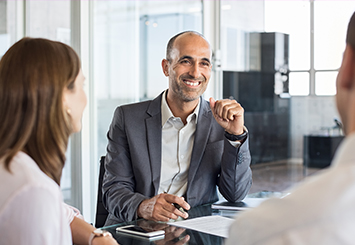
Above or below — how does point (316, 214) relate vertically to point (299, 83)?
below

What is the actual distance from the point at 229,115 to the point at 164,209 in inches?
24.7

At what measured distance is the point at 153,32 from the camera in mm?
4133

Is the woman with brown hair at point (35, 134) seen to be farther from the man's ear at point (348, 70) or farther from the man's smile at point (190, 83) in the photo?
the man's smile at point (190, 83)

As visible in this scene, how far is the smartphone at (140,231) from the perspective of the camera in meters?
1.54

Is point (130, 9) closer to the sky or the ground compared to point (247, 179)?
closer to the sky

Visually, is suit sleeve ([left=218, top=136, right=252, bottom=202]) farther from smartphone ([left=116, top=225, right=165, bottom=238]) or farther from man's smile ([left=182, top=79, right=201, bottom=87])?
smartphone ([left=116, top=225, right=165, bottom=238])

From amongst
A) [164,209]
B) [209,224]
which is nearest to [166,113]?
[164,209]

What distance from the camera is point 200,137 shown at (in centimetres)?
234

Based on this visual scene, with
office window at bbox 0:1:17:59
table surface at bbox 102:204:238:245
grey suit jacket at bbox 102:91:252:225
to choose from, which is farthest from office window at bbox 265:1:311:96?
table surface at bbox 102:204:238:245

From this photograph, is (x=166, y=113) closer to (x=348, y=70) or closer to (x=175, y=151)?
(x=175, y=151)

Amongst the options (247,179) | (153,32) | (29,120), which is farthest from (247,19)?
(29,120)

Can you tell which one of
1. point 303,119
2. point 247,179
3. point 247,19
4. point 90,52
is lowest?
point 247,179

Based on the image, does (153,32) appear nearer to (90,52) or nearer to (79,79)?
(90,52)

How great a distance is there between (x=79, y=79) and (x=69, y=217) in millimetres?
550
